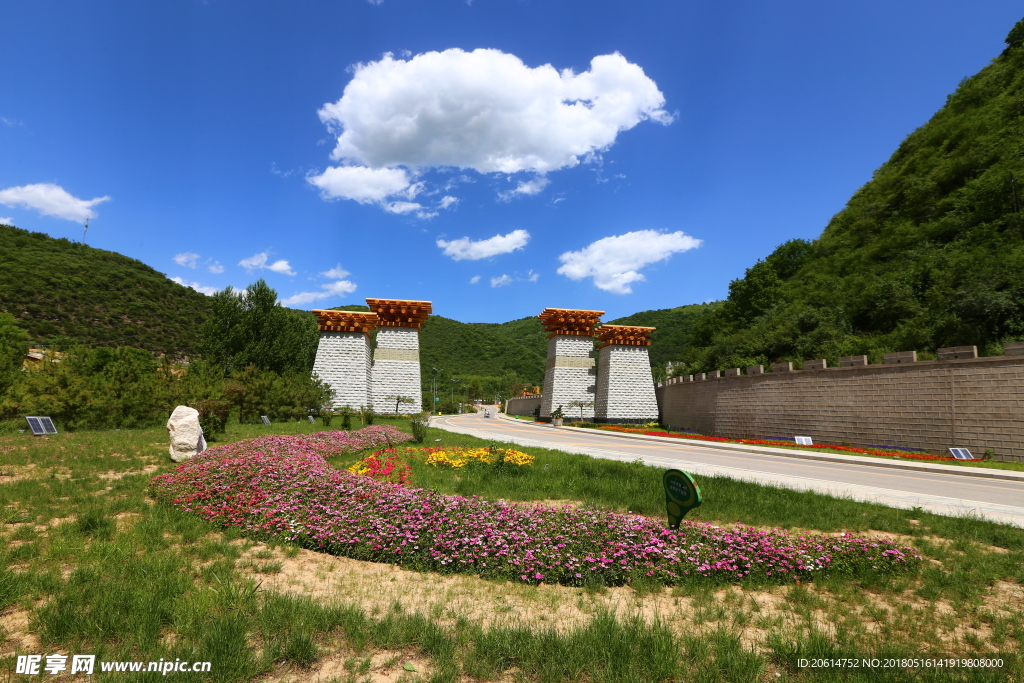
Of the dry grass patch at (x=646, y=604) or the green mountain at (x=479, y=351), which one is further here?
the green mountain at (x=479, y=351)

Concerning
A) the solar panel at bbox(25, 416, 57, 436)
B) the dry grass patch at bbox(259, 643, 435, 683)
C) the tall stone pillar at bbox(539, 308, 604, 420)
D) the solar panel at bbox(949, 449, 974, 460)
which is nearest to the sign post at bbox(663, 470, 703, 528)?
the dry grass patch at bbox(259, 643, 435, 683)

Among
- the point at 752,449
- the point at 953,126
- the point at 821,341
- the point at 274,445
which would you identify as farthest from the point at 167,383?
the point at 953,126

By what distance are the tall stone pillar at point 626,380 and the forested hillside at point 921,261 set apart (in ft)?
15.8

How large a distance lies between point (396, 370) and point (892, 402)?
32818mm

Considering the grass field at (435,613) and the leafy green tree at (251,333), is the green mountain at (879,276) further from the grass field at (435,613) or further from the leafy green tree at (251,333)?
the leafy green tree at (251,333)

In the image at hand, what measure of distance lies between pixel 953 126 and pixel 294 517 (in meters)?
57.0

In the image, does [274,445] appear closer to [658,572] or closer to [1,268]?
[658,572]

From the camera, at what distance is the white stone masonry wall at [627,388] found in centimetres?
4228

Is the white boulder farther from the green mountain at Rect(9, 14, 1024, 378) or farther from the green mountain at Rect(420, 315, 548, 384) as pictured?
the green mountain at Rect(420, 315, 548, 384)

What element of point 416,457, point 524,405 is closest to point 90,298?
point 524,405

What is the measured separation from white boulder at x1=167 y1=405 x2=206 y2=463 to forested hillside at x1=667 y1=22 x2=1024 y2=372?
1095 inches

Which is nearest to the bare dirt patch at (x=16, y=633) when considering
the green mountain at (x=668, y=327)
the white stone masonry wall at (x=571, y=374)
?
the white stone masonry wall at (x=571, y=374)

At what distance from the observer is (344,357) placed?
120 feet

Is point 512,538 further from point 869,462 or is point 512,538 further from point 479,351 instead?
point 479,351
